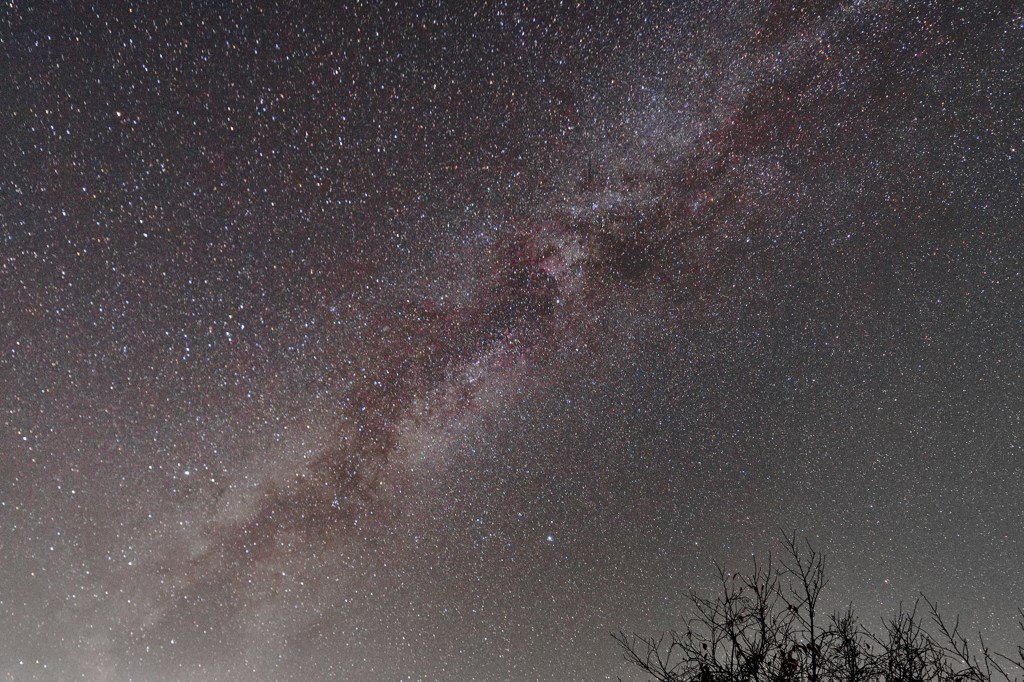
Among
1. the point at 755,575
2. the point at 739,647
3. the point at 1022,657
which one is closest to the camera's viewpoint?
the point at 1022,657

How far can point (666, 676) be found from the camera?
5.61 meters

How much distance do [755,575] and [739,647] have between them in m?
1.62

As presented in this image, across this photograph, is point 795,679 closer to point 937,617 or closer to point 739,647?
point 739,647

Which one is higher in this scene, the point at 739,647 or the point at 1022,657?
the point at 739,647

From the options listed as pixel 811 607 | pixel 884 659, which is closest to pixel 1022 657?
pixel 884 659

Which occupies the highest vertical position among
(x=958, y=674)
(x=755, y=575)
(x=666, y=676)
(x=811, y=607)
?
(x=755, y=575)

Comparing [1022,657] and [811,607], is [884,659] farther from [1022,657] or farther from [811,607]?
[1022,657]

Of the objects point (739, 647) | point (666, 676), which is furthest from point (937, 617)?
point (666, 676)

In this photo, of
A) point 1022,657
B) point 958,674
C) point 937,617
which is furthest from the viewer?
point 937,617

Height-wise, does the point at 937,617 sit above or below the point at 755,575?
below

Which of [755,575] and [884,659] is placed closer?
[884,659]

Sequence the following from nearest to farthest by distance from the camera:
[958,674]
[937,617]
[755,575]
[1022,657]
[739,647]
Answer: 1. [958,674]
2. [1022,657]
3. [739,647]
4. [937,617]
5. [755,575]

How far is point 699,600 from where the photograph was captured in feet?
22.7

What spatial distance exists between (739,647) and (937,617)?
8.52 ft
